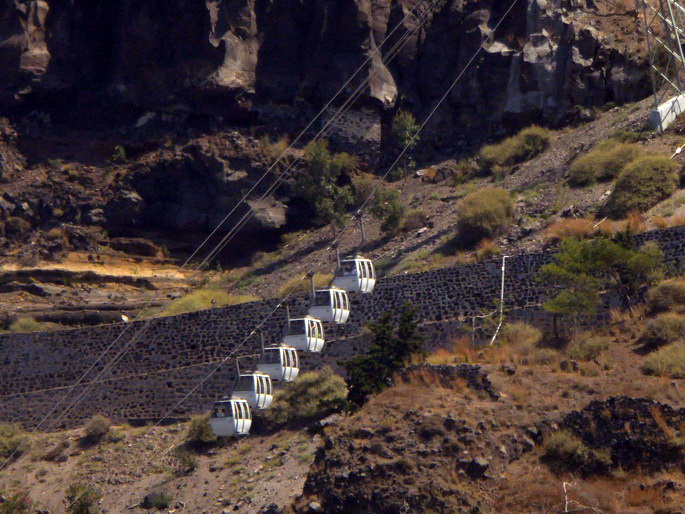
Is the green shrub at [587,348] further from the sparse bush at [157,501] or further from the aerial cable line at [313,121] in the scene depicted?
the aerial cable line at [313,121]

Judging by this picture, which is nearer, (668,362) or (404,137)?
(668,362)

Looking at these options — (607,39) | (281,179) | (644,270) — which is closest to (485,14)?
(607,39)

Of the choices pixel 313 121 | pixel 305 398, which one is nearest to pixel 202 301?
pixel 305 398

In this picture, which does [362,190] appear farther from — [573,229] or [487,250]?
[573,229]

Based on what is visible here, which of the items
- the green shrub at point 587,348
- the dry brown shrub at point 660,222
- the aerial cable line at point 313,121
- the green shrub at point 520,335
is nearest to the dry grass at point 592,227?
the dry brown shrub at point 660,222

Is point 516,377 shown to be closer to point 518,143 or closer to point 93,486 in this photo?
point 93,486

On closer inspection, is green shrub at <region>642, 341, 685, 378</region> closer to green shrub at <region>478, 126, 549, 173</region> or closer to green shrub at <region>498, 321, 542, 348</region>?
green shrub at <region>498, 321, 542, 348</region>
